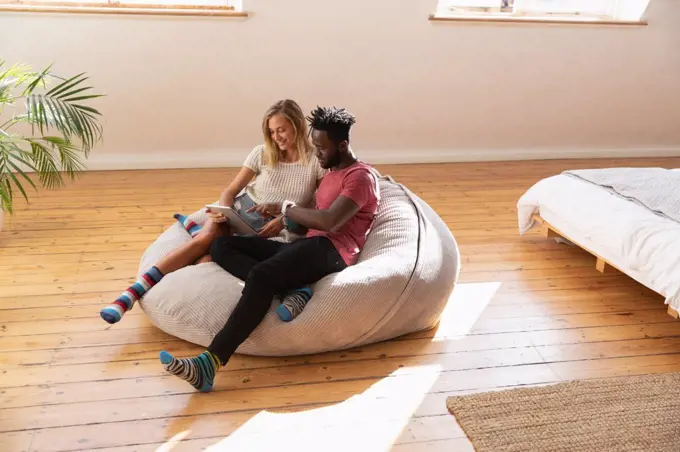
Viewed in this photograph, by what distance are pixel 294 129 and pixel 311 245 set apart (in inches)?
22.0

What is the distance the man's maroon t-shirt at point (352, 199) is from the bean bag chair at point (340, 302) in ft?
0.27

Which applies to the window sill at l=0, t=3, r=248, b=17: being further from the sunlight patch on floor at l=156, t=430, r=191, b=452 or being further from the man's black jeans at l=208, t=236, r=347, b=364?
the sunlight patch on floor at l=156, t=430, r=191, b=452

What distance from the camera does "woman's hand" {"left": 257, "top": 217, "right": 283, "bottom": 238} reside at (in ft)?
10.1

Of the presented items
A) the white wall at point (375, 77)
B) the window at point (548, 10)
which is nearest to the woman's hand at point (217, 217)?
the white wall at point (375, 77)

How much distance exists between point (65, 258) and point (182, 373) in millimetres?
1457

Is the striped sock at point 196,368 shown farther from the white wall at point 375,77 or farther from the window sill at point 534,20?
the window sill at point 534,20

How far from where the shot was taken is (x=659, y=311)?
3223 millimetres

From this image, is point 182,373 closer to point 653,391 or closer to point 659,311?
point 653,391

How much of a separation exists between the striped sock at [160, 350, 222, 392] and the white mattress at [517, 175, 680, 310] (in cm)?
177

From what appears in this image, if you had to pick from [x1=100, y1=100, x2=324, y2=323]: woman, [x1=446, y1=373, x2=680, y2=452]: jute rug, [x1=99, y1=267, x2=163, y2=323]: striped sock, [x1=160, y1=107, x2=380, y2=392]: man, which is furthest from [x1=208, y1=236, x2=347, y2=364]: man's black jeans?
[x1=446, y1=373, x2=680, y2=452]: jute rug

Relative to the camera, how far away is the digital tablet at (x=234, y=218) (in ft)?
10.0

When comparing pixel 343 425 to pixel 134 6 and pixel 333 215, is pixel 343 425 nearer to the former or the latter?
pixel 333 215

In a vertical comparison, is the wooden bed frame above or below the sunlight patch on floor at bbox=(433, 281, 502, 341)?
above

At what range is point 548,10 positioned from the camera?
18.3 feet
